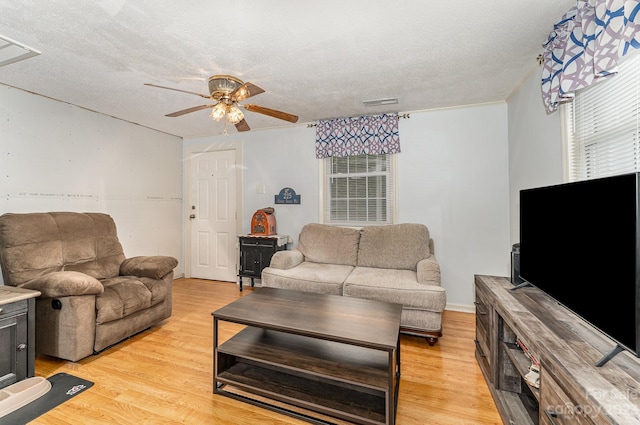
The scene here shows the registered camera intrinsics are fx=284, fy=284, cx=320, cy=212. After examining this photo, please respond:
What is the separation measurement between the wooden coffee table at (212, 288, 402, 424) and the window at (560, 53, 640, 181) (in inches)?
60.2

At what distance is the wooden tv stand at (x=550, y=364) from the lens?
0.89 m

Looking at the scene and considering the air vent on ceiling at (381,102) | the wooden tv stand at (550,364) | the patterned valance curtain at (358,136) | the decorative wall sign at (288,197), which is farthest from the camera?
the decorative wall sign at (288,197)

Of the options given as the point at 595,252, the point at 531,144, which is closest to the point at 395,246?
the point at 531,144

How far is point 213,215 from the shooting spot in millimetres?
4703

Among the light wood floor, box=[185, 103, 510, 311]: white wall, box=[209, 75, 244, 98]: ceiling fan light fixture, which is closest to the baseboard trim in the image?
box=[185, 103, 510, 311]: white wall

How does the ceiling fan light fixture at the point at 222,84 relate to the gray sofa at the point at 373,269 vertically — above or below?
above

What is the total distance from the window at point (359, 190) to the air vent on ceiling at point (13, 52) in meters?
2.98

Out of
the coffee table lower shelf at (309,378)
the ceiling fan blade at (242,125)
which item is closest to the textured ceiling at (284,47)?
the ceiling fan blade at (242,125)

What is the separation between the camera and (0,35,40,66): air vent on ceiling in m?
1.96

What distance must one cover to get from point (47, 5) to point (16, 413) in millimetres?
2400

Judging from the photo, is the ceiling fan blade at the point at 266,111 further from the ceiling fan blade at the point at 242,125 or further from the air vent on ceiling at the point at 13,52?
the air vent on ceiling at the point at 13,52

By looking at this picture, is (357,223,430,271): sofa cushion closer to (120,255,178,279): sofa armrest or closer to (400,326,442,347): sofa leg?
(400,326,442,347): sofa leg

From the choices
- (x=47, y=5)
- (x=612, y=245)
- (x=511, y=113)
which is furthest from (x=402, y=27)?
(x=47, y=5)

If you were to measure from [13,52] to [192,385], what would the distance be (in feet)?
9.22
